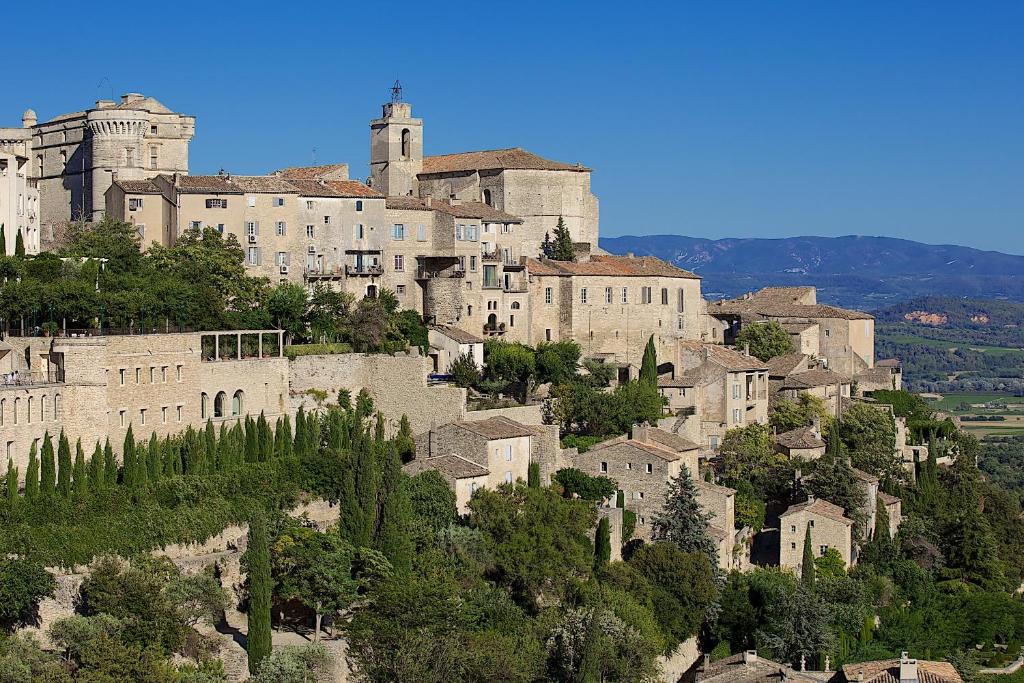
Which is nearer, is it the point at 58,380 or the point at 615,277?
the point at 58,380

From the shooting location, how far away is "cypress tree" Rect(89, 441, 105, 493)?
143ft

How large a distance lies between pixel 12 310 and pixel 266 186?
15.7 meters

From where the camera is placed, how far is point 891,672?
144 ft

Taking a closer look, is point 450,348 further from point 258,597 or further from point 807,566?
point 258,597

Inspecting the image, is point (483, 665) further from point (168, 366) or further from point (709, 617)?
point (168, 366)

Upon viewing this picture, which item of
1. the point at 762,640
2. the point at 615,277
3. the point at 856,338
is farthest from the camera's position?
the point at 856,338

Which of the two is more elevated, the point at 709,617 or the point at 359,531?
the point at 359,531

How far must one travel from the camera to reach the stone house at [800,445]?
61.7 metres

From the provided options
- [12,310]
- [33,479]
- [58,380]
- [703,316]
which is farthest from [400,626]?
[703,316]

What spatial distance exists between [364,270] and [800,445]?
720 inches

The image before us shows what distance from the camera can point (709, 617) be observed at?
51188 mm

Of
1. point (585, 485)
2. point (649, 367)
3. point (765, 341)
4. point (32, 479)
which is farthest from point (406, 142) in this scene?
point (32, 479)

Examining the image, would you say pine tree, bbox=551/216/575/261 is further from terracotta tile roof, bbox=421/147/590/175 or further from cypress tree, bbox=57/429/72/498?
cypress tree, bbox=57/429/72/498

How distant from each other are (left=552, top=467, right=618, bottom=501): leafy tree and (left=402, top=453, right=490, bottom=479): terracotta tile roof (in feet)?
10.8
